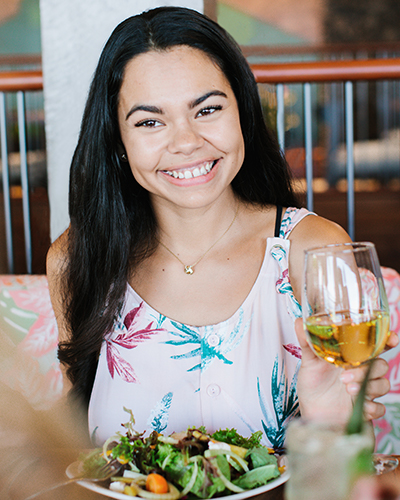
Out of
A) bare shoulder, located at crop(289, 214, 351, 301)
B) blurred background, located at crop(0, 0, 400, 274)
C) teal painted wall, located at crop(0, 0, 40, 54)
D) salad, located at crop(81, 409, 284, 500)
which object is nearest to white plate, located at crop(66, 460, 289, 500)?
salad, located at crop(81, 409, 284, 500)

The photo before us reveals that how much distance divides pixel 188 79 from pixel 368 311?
2.61 ft

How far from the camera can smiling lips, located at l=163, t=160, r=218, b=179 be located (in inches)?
53.9

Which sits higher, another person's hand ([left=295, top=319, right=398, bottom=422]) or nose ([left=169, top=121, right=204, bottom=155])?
nose ([left=169, top=121, right=204, bottom=155])

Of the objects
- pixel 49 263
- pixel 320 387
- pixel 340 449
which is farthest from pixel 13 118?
pixel 340 449

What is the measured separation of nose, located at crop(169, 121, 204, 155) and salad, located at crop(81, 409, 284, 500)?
0.68 metres

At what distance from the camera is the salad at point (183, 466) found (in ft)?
2.58

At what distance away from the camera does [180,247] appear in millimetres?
1604

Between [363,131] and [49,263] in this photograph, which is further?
[363,131]

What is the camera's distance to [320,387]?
96 cm

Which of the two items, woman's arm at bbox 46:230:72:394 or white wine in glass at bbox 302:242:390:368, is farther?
woman's arm at bbox 46:230:72:394

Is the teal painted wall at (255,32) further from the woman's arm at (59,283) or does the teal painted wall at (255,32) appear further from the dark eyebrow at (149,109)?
the dark eyebrow at (149,109)

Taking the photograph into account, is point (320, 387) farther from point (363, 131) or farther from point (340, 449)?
point (363, 131)

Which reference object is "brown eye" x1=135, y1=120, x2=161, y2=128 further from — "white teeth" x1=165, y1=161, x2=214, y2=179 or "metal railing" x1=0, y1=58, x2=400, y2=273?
"metal railing" x1=0, y1=58, x2=400, y2=273

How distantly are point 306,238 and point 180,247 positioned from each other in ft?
1.21
